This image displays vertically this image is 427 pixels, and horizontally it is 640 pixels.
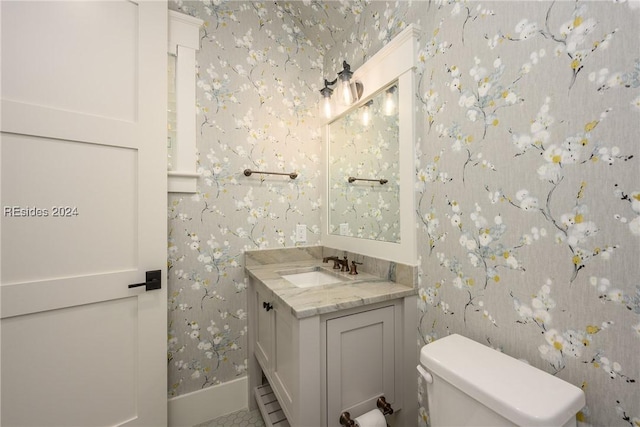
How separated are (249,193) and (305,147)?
548 millimetres

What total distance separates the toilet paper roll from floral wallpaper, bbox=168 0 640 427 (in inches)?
14.7

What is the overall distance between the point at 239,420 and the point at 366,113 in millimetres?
2064

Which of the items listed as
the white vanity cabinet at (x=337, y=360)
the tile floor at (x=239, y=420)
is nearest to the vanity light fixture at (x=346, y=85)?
the white vanity cabinet at (x=337, y=360)

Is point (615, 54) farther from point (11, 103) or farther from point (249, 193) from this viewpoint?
point (11, 103)

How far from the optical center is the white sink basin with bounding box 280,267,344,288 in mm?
1600

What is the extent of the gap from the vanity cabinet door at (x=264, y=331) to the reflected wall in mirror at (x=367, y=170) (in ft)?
2.24

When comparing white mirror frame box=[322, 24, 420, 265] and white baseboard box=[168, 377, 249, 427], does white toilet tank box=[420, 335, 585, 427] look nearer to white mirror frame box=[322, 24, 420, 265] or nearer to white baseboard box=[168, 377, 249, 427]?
white mirror frame box=[322, 24, 420, 265]

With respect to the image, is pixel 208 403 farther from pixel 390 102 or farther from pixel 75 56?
pixel 390 102

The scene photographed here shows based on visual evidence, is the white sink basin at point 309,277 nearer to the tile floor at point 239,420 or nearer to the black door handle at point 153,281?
the black door handle at point 153,281

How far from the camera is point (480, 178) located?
98 cm

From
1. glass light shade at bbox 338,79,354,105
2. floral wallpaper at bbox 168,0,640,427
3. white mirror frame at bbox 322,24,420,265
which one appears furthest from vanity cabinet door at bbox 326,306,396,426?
glass light shade at bbox 338,79,354,105

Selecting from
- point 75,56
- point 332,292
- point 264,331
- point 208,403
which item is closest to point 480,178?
point 332,292

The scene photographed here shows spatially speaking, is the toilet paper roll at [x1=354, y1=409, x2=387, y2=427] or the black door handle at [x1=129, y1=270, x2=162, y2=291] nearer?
the toilet paper roll at [x1=354, y1=409, x2=387, y2=427]

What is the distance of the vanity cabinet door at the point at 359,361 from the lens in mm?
1054
